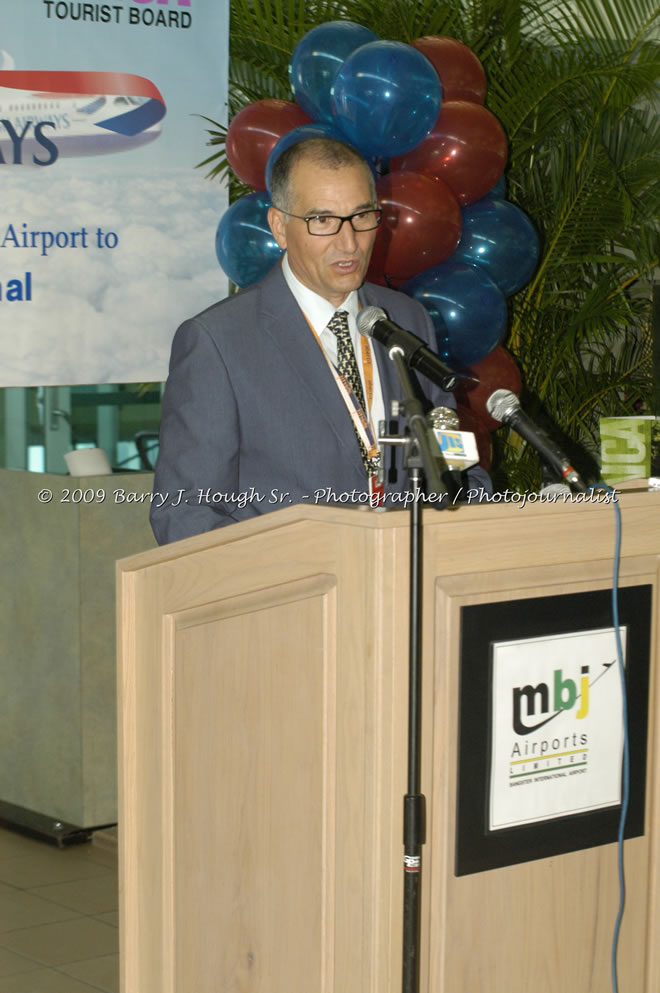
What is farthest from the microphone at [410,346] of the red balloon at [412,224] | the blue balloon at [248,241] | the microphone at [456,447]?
the blue balloon at [248,241]

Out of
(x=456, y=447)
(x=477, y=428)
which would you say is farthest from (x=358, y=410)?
(x=477, y=428)

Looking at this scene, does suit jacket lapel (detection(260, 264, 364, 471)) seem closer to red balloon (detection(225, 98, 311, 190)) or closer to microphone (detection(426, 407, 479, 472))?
microphone (detection(426, 407, 479, 472))

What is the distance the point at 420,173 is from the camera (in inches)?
157

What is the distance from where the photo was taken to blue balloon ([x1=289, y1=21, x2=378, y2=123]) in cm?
392

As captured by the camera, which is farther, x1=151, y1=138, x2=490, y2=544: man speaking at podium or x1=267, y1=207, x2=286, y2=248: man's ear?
x1=267, y1=207, x2=286, y2=248: man's ear

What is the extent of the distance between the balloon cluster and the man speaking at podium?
1324 millimetres

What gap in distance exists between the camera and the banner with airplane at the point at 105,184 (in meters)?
3.86

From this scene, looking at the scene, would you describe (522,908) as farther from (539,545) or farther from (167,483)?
(167,483)

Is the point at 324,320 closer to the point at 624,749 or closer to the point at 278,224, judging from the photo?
the point at 278,224

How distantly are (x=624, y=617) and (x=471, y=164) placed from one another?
247 cm

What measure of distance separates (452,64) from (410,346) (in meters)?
2.58

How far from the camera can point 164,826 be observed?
209 cm

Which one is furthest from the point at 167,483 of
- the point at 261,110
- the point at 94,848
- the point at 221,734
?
the point at 94,848

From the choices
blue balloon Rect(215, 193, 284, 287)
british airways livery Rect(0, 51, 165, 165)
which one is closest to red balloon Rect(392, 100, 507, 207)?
blue balloon Rect(215, 193, 284, 287)
